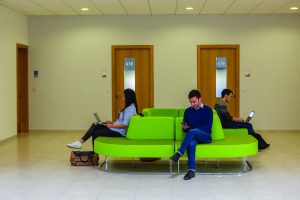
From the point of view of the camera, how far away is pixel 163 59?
43.2 ft

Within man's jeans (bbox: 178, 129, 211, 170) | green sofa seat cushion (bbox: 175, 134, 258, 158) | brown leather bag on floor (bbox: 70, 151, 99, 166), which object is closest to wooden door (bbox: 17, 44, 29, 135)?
brown leather bag on floor (bbox: 70, 151, 99, 166)

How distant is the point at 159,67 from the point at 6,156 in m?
5.37

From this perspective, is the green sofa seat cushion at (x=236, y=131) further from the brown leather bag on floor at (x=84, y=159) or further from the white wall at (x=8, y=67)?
the white wall at (x=8, y=67)

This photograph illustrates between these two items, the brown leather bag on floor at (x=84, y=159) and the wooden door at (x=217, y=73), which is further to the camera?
the wooden door at (x=217, y=73)

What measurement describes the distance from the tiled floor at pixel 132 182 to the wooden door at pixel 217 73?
4004 mm

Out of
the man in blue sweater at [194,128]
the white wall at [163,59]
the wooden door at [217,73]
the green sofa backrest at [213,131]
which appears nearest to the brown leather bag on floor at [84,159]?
the green sofa backrest at [213,131]

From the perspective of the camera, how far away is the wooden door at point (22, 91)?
13191 millimetres

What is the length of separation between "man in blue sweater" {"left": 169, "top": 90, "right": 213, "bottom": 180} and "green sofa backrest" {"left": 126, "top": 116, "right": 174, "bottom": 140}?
0.35m

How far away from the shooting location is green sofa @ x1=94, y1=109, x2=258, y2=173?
284 inches

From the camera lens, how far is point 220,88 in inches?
522

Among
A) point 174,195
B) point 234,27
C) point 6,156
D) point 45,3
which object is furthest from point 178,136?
point 234,27

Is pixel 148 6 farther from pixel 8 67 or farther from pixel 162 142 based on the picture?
pixel 162 142

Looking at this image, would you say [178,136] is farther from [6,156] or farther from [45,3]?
[45,3]

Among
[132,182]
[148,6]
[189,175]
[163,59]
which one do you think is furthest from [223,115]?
[163,59]
